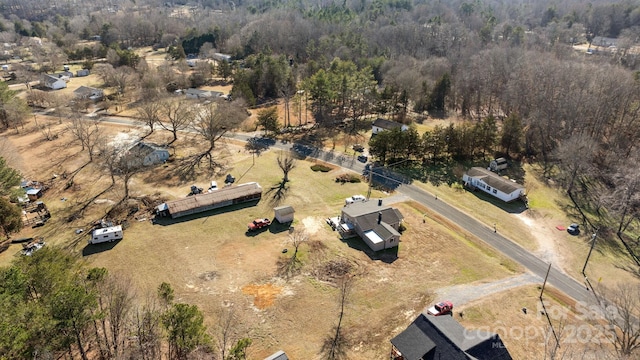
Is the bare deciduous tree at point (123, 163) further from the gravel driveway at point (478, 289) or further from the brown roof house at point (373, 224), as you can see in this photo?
the gravel driveway at point (478, 289)

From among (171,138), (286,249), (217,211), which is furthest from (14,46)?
(286,249)

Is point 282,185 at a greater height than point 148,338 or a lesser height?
lesser

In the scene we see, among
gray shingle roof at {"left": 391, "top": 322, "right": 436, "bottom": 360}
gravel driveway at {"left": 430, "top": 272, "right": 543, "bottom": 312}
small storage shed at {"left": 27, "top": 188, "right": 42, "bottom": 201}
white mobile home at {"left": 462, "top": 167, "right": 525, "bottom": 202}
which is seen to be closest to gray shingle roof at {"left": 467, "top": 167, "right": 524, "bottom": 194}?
white mobile home at {"left": 462, "top": 167, "right": 525, "bottom": 202}

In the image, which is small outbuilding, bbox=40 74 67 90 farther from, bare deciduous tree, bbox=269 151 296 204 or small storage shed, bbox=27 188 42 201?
bare deciduous tree, bbox=269 151 296 204

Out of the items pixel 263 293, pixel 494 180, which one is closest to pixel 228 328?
pixel 263 293

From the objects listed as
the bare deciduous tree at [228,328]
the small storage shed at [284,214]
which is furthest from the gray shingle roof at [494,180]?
the bare deciduous tree at [228,328]

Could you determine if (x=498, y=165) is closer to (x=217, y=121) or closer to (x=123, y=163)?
(x=217, y=121)

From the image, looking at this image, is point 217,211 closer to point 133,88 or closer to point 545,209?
point 545,209
